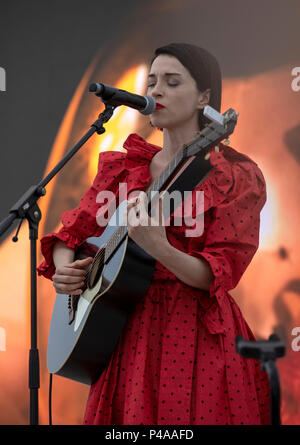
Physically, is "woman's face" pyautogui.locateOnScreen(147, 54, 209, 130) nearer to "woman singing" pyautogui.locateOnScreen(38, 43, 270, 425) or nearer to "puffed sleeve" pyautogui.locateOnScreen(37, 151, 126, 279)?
"woman singing" pyautogui.locateOnScreen(38, 43, 270, 425)

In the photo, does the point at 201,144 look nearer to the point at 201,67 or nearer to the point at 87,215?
the point at 201,67

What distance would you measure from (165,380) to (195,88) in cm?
72

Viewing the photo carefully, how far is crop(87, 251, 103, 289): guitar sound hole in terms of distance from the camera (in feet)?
4.65

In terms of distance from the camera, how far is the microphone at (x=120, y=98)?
1231mm

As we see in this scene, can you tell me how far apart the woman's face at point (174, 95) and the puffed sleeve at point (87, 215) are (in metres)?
0.18

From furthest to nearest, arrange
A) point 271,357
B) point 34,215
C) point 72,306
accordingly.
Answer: point 72,306 < point 34,215 < point 271,357

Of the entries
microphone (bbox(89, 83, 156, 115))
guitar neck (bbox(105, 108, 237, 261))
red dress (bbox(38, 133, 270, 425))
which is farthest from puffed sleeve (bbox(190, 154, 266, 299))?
microphone (bbox(89, 83, 156, 115))

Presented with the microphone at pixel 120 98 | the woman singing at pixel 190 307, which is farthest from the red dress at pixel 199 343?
the microphone at pixel 120 98

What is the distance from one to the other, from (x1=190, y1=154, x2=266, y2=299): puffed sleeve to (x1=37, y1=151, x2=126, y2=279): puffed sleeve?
0.97 feet

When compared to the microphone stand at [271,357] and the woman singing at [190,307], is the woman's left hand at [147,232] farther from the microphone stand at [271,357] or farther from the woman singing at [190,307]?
the microphone stand at [271,357]

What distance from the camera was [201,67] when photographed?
4.68ft

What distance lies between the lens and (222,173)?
1346 millimetres

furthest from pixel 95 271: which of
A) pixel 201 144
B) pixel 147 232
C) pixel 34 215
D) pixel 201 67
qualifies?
pixel 201 67

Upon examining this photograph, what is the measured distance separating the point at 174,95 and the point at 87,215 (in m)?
0.39
